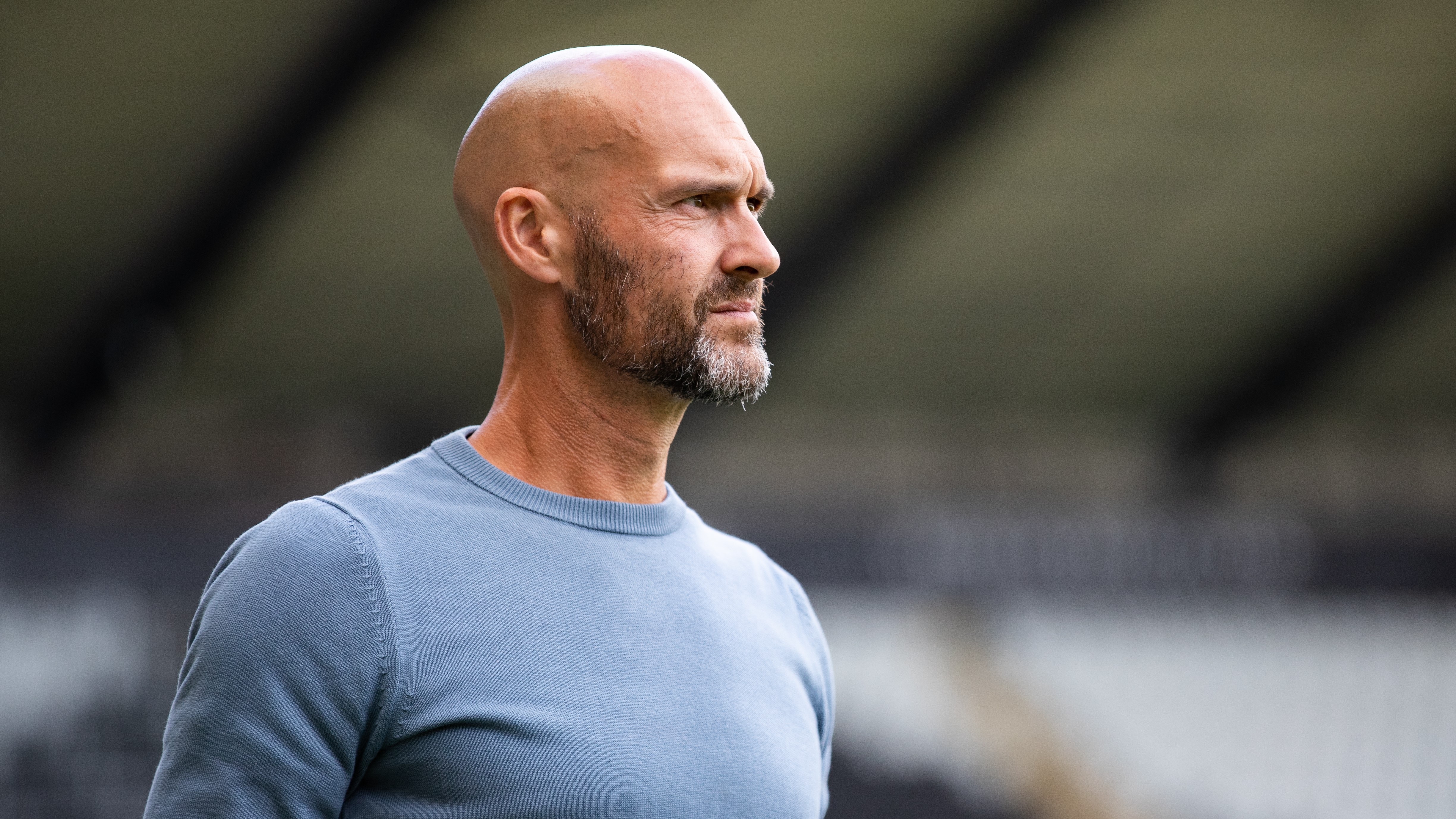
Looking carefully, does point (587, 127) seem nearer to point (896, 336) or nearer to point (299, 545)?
point (299, 545)

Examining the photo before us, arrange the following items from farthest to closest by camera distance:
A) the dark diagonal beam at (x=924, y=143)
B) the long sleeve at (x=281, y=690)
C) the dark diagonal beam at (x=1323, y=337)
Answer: the dark diagonal beam at (x=1323, y=337) < the dark diagonal beam at (x=924, y=143) < the long sleeve at (x=281, y=690)

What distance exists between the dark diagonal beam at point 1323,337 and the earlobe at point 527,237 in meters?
7.41

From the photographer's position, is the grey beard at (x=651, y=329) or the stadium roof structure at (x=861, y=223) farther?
the stadium roof structure at (x=861, y=223)

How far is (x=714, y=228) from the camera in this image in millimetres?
1324

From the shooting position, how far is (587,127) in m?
1.31

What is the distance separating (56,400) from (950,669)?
4.62m

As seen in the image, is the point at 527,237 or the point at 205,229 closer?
the point at 527,237

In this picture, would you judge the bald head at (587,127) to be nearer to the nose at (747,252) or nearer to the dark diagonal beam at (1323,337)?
the nose at (747,252)

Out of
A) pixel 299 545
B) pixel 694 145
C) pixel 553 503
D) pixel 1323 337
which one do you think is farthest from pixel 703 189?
pixel 1323 337

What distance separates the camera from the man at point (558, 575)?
3.59 ft

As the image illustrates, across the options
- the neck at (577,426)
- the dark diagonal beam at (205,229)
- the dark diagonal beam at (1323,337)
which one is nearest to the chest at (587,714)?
the neck at (577,426)

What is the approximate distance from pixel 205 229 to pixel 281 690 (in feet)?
19.5

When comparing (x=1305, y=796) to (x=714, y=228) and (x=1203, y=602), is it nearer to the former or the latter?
(x=1203, y=602)

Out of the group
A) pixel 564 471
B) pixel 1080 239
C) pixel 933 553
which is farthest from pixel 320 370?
pixel 564 471
